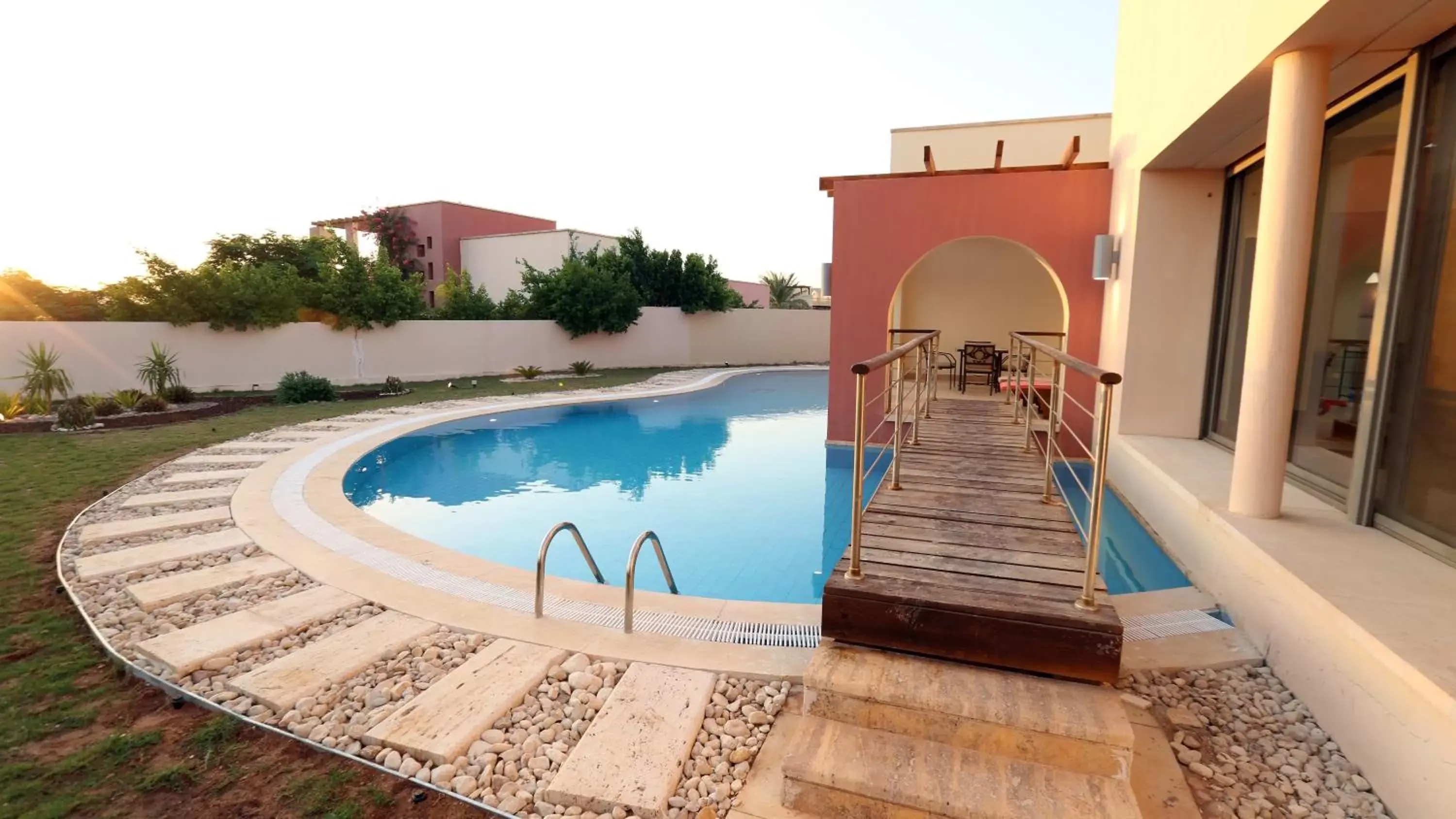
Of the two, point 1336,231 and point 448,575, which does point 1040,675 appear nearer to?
point 448,575

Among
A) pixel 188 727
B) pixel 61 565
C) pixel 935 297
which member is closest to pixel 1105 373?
pixel 188 727

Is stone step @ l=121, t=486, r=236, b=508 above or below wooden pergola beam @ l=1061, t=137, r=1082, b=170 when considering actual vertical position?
below

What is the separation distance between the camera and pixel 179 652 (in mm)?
3434

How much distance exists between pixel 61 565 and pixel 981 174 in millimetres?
10302

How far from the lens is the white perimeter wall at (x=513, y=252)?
2820cm

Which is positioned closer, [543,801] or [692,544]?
[543,801]

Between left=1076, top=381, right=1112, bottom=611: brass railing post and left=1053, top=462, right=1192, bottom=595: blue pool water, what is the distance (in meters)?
1.17

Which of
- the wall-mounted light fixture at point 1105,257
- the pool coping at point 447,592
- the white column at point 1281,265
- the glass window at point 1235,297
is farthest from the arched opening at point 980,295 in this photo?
the pool coping at point 447,592

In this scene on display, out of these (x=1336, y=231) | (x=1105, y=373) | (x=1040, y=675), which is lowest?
(x=1040, y=675)

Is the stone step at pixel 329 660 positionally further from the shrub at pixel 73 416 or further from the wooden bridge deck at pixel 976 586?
the shrub at pixel 73 416

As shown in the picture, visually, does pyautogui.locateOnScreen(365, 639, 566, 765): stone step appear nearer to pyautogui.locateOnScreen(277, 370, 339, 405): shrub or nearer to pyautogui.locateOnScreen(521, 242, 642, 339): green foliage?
pyautogui.locateOnScreen(277, 370, 339, 405): shrub

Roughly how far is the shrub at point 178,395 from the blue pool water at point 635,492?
5.58m

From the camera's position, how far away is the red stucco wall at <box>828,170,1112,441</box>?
866cm

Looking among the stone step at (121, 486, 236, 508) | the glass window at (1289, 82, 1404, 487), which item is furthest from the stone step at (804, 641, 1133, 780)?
the stone step at (121, 486, 236, 508)
